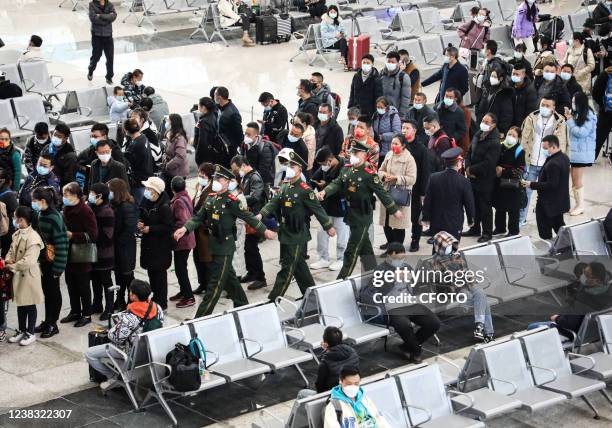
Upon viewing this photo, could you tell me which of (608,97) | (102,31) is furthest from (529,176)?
(102,31)

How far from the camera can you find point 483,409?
10.9 metres

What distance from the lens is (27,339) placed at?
12938 mm

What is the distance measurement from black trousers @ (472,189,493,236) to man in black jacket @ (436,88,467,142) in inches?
60.9

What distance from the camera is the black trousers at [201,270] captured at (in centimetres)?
1398

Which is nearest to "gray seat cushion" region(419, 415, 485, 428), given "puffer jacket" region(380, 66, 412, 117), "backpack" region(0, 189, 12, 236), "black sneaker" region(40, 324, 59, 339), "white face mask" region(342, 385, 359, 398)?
"white face mask" region(342, 385, 359, 398)

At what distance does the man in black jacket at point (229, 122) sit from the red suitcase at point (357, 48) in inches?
294

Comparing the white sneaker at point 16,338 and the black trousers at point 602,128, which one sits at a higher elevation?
the black trousers at point 602,128

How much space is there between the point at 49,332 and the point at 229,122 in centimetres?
483

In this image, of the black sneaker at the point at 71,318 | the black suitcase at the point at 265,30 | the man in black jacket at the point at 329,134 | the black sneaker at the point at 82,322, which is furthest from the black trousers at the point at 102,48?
the black sneaker at the point at 82,322

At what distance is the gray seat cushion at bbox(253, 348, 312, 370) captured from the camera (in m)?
11.7

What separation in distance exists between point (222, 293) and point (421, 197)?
2816 mm

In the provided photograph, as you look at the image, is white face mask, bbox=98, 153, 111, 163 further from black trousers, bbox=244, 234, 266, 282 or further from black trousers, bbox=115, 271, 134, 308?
black trousers, bbox=244, 234, 266, 282

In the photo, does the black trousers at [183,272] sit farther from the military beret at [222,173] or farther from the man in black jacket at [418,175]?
the man in black jacket at [418,175]

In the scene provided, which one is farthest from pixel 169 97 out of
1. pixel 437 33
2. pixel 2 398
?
pixel 2 398
